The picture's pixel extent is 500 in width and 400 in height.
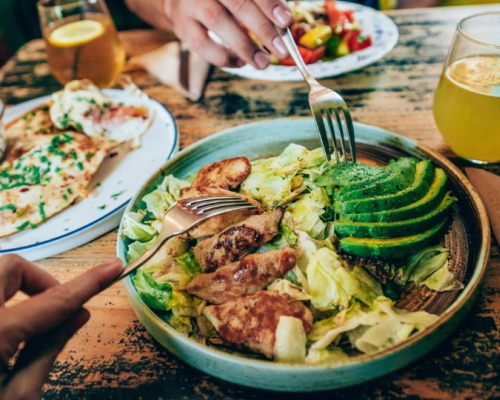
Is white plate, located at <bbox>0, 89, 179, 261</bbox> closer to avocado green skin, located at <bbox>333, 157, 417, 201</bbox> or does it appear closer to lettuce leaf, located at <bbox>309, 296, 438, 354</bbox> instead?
avocado green skin, located at <bbox>333, 157, 417, 201</bbox>

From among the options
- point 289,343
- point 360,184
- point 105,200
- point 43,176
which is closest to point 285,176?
point 360,184

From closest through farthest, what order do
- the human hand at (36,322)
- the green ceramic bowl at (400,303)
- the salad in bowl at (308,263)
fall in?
the human hand at (36,322) < the green ceramic bowl at (400,303) < the salad in bowl at (308,263)

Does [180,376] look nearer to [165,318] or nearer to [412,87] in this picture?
[165,318]

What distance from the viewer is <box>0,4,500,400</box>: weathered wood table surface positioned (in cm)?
134

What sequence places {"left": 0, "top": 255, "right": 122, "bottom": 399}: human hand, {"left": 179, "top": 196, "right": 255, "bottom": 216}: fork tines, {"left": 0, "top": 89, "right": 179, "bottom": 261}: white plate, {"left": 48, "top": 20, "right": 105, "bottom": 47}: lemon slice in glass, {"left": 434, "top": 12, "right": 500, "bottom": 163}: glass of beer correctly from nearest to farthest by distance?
1. {"left": 0, "top": 255, "right": 122, "bottom": 399}: human hand
2. {"left": 179, "top": 196, "right": 255, "bottom": 216}: fork tines
3. {"left": 434, "top": 12, "right": 500, "bottom": 163}: glass of beer
4. {"left": 0, "top": 89, "right": 179, "bottom": 261}: white plate
5. {"left": 48, "top": 20, "right": 105, "bottom": 47}: lemon slice in glass

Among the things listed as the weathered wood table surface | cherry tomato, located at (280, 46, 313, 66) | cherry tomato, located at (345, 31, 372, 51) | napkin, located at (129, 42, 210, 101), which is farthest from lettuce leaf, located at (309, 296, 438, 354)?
cherry tomato, located at (345, 31, 372, 51)

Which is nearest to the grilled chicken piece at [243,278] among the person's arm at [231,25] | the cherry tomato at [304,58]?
the person's arm at [231,25]

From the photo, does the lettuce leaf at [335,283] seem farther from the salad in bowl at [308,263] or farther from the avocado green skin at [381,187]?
the avocado green skin at [381,187]

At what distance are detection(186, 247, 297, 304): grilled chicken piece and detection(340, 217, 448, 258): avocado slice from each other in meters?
0.20

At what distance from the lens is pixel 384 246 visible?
1.45 meters

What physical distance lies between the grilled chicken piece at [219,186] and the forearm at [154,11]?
5.82ft

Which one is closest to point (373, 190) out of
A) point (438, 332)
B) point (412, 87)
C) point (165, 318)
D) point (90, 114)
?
point (438, 332)

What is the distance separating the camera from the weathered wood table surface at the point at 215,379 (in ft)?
4.39

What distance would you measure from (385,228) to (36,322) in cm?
109
